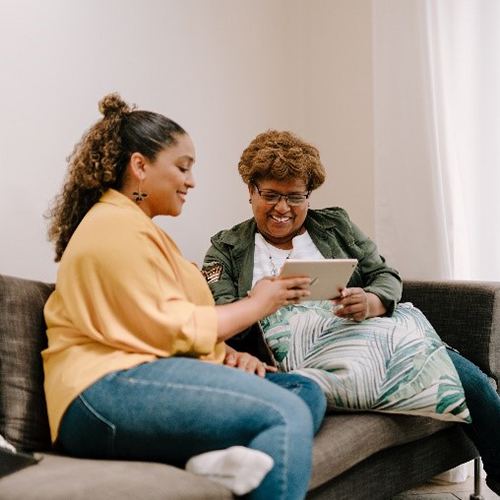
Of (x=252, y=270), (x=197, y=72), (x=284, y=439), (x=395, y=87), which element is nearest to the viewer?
(x=284, y=439)

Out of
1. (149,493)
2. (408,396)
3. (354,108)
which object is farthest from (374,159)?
(149,493)

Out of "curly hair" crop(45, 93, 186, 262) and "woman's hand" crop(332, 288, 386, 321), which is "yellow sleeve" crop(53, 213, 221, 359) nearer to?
"curly hair" crop(45, 93, 186, 262)

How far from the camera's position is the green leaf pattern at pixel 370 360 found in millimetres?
1944

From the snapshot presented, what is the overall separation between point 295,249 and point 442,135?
0.83m

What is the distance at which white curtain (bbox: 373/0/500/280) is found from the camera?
111 inches

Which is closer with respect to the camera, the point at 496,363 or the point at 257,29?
the point at 496,363

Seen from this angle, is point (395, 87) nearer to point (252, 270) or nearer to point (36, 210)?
point (252, 270)

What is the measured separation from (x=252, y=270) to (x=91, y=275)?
919 mm

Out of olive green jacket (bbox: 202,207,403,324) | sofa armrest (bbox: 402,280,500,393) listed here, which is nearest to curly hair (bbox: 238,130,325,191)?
olive green jacket (bbox: 202,207,403,324)

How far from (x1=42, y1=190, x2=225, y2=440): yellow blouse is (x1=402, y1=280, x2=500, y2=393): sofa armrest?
115 cm

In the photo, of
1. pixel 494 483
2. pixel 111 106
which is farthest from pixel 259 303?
pixel 494 483

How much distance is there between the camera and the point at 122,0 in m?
2.46

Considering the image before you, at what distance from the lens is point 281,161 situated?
2324mm

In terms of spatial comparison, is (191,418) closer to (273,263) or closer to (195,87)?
(273,263)
